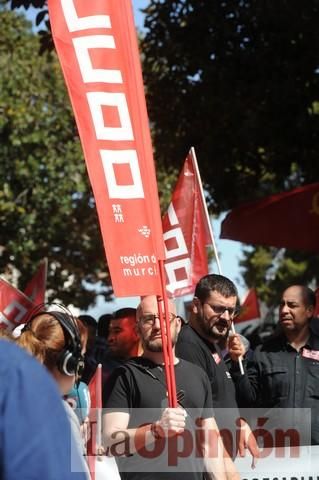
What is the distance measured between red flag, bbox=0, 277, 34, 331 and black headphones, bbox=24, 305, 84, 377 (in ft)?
13.9

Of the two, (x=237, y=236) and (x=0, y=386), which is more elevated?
(x=0, y=386)

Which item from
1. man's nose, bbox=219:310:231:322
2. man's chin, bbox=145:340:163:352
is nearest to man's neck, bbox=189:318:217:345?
man's nose, bbox=219:310:231:322

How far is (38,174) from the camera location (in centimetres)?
2369

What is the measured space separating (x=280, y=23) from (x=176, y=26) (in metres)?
1.57

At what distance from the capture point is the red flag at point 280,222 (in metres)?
11.7

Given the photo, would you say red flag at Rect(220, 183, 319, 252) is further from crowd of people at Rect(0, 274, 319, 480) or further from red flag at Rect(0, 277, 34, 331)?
red flag at Rect(0, 277, 34, 331)

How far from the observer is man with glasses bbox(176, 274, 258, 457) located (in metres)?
5.93

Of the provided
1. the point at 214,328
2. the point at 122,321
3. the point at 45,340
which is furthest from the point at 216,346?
the point at 45,340

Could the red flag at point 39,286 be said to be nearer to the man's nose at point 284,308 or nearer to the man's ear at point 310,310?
the man's nose at point 284,308

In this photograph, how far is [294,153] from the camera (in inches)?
544

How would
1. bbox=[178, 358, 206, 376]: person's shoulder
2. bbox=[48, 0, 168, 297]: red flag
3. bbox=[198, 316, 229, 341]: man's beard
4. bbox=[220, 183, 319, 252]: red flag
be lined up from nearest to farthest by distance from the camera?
bbox=[48, 0, 168, 297]: red flag → bbox=[178, 358, 206, 376]: person's shoulder → bbox=[198, 316, 229, 341]: man's beard → bbox=[220, 183, 319, 252]: red flag

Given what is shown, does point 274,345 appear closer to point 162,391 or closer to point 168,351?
point 162,391

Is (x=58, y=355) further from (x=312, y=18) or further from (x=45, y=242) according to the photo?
(x=45, y=242)

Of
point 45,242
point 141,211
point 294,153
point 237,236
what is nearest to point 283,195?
point 237,236
